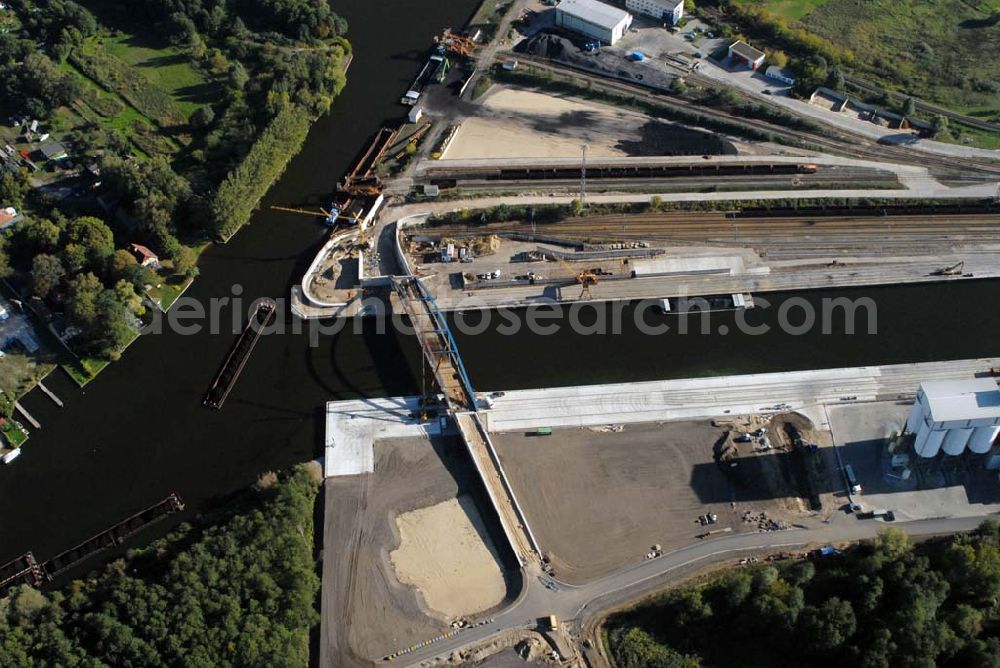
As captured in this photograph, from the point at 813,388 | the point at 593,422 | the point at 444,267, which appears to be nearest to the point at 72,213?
the point at 444,267

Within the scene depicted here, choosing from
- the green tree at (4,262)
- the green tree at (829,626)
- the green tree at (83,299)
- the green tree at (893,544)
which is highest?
the green tree at (4,262)

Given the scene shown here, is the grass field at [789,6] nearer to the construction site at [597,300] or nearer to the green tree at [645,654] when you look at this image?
the construction site at [597,300]

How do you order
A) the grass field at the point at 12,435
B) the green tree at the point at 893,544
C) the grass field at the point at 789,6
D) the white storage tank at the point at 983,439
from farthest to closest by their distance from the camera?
1. the grass field at the point at 789,6
2. the grass field at the point at 12,435
3. the white storage tank at the point at 983,439
4. the green tree at the point at 893,544

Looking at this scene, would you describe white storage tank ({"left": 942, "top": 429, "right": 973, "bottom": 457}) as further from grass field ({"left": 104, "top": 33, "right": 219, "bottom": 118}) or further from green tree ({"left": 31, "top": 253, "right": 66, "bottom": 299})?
grass field ({"left": 104, "top": 33, "right": 219, "bottom": 118})

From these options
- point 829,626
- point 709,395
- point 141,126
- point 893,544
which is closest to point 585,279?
point 709,395

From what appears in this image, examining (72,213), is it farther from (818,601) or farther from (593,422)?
(818,601)

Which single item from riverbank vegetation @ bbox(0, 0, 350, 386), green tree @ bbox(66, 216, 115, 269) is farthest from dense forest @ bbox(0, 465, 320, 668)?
green tree @ bbox(66, 216, 115, 269)

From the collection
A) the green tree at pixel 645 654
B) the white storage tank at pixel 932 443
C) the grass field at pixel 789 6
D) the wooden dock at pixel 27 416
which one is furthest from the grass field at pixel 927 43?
the wooden dock at pixel 27 416

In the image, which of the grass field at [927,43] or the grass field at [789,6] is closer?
the grass field at [927,43]
